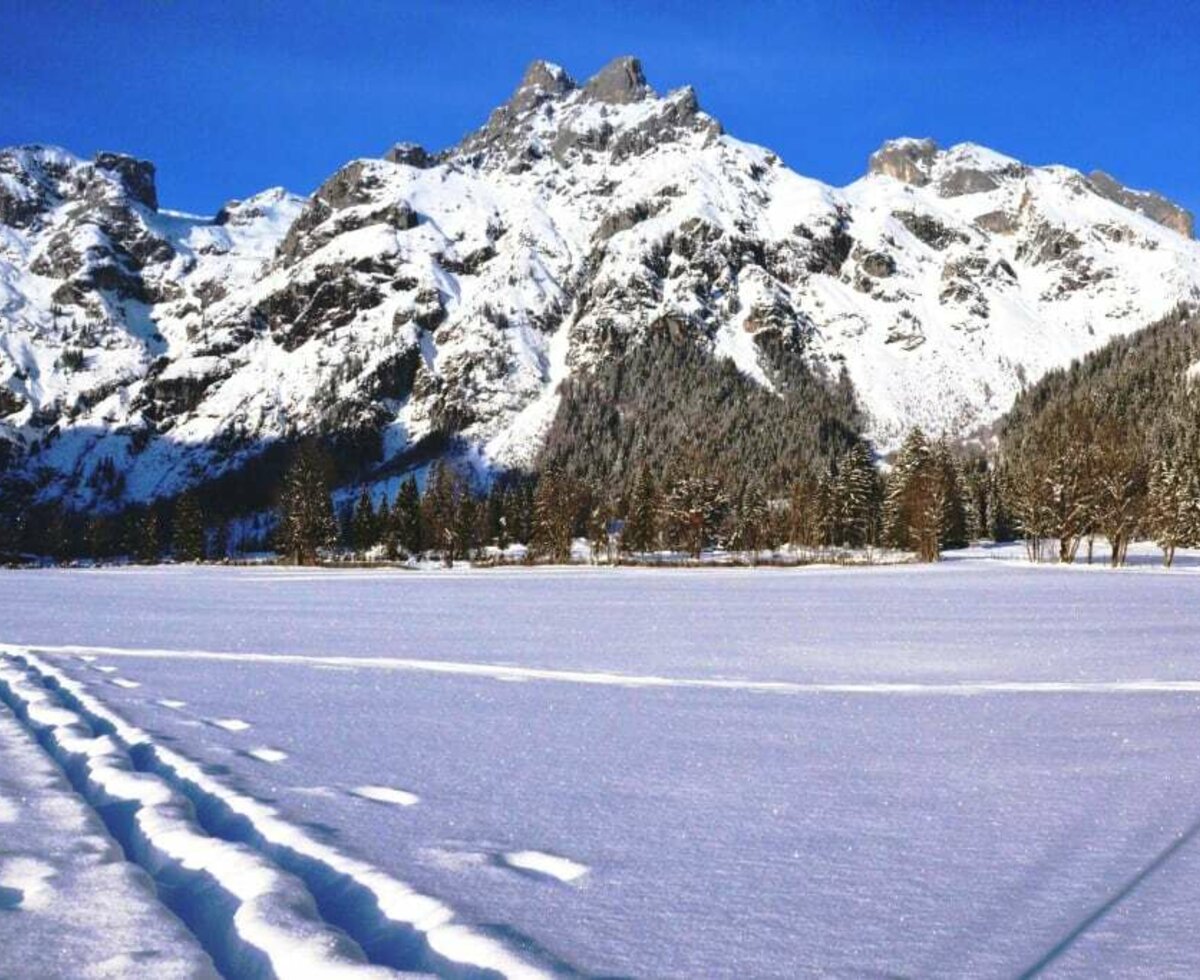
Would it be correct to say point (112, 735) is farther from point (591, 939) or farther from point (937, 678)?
point (937, 678)

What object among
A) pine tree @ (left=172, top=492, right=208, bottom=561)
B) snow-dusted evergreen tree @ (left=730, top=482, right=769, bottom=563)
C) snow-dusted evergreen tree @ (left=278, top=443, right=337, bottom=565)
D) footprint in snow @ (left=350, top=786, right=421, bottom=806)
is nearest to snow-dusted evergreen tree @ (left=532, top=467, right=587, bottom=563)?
snow-dusted evergreen tree @ (left=730, top=482, right=769, bottom=563)

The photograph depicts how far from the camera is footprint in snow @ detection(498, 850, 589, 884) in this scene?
489 centimetres

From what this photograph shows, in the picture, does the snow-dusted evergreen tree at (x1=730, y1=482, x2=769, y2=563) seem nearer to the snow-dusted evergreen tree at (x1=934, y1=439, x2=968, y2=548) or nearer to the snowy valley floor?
the snow-dusted evergreen tree at (x1=934, y1=439, x2=968, y2=548)

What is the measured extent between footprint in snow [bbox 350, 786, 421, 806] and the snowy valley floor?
3cm

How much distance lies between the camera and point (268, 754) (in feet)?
25.8

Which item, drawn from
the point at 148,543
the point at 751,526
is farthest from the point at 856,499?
the point at 148,543

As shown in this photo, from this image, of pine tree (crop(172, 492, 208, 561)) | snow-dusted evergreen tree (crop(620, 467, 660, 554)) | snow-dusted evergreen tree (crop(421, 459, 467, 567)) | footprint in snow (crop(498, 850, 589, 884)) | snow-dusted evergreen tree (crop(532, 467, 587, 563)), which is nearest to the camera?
footprint in snow (crop(498, 850, 589, 884))

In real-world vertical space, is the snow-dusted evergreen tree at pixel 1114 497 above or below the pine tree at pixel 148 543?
above

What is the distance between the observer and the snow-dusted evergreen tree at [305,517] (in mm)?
94188

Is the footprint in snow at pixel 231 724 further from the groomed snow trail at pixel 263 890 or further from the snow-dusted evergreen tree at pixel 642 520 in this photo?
the snow-dusted evergreen tree at pixel 642 520

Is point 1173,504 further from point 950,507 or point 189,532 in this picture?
point 189,532

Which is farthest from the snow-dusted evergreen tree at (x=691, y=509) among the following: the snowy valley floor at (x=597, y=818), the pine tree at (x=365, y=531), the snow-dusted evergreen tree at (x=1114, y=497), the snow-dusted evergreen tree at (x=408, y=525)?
the snowy valley floor at (x=597, y=818)

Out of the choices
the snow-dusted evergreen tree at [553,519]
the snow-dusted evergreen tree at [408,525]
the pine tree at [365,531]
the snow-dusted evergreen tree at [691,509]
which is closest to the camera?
the snow-dusted evergreen tree at [553,519]

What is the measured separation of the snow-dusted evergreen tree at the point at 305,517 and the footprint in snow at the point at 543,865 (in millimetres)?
93781
